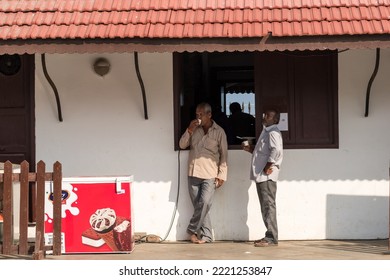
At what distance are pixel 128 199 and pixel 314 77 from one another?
118 inches

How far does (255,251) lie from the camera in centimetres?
912

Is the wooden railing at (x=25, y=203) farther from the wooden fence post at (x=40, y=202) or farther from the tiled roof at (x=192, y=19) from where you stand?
the tiled roof at (x=192, y=19)

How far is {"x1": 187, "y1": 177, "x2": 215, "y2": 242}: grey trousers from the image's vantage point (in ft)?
31.7

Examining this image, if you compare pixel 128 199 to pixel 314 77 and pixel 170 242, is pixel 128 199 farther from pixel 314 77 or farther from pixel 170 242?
pixel 314 77

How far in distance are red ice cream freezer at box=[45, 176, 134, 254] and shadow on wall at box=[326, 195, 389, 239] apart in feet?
9.06

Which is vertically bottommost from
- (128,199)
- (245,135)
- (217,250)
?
(217,250)

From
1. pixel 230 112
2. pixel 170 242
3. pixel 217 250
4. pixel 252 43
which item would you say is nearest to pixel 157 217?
pixel 170 242

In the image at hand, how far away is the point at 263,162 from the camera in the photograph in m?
9.41

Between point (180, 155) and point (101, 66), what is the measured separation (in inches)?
62.2

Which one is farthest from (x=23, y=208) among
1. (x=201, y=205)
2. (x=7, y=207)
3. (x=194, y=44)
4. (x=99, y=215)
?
(x=194, y=44)

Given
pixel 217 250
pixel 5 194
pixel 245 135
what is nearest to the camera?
pixel 5 194

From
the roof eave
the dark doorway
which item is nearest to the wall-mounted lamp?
the dark doorway

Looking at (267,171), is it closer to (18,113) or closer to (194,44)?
(194,44)

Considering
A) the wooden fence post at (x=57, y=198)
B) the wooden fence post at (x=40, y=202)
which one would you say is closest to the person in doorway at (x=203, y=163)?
the wooden fence post at (x=57, y=198)
